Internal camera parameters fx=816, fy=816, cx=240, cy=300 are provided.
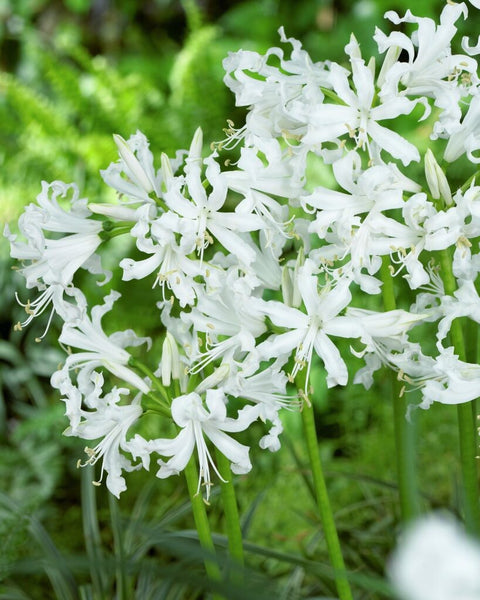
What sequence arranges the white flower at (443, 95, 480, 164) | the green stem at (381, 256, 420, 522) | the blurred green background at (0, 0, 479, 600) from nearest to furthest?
the white flower at (443, 95, 480, 164) < the green stem at (381, 256, 420, 522) < the blurred green background at (0, 0, 479, 600)

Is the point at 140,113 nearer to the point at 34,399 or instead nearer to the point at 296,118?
the point at 34,399

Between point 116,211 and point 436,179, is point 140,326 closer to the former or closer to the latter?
point 116,211

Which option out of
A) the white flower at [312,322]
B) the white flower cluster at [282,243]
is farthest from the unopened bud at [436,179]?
the white flower at [312,322]

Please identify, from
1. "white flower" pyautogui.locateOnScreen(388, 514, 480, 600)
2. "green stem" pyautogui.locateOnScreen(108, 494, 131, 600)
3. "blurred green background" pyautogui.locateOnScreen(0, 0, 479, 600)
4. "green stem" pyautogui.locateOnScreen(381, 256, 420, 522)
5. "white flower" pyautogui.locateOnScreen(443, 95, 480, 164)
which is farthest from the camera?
"blurred green background" pyautogui.locateOnScreen(0, 0, 479, 600)

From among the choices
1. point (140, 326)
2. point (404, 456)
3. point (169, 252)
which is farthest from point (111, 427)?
point (140, 326)

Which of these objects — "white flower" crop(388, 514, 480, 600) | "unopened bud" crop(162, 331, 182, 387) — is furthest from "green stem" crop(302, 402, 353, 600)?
"white flower" crop(388, 514, 480, 600)

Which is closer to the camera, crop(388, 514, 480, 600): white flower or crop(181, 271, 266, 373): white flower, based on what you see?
crop(388, 514, 480, 600): white flower

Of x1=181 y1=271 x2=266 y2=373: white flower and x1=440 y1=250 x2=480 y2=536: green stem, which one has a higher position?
x1=181 y1=271 x2=266 y2=373: white flower

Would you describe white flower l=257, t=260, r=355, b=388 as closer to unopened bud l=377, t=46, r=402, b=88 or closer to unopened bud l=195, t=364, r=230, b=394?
unopened bud l=195, t=364, r=230, b=394
